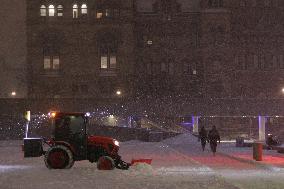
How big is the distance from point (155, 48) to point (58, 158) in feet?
205

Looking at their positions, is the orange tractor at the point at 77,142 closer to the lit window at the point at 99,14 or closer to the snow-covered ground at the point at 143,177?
the snow-covered ground at the point at 143,177

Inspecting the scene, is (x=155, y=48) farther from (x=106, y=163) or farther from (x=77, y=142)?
(x=106, y=163)

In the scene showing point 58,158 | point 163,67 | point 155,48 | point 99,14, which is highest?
point 99,14

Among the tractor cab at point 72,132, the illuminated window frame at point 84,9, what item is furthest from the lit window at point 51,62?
the tractor cab at point 72,132

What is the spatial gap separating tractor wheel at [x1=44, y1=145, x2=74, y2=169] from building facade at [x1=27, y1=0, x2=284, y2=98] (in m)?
55.8

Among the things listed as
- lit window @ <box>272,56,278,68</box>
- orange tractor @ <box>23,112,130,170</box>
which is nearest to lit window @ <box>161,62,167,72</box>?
lit window @ <box>272,56,278,68</box>

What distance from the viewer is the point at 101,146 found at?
2558cm

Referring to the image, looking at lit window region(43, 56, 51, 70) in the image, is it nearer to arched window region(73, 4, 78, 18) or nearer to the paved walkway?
arched window region(73, 4, 78, 18)

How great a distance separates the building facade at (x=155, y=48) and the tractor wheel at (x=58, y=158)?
5585 cm

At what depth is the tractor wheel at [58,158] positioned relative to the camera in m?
24.8

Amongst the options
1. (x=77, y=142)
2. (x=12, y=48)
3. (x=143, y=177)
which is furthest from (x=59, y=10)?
(x=143, y=177)

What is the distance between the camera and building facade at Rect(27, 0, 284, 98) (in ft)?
270

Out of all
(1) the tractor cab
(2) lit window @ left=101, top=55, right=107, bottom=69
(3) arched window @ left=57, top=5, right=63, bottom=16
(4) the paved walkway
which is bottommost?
(4) the paved walkway

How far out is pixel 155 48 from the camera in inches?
3403
